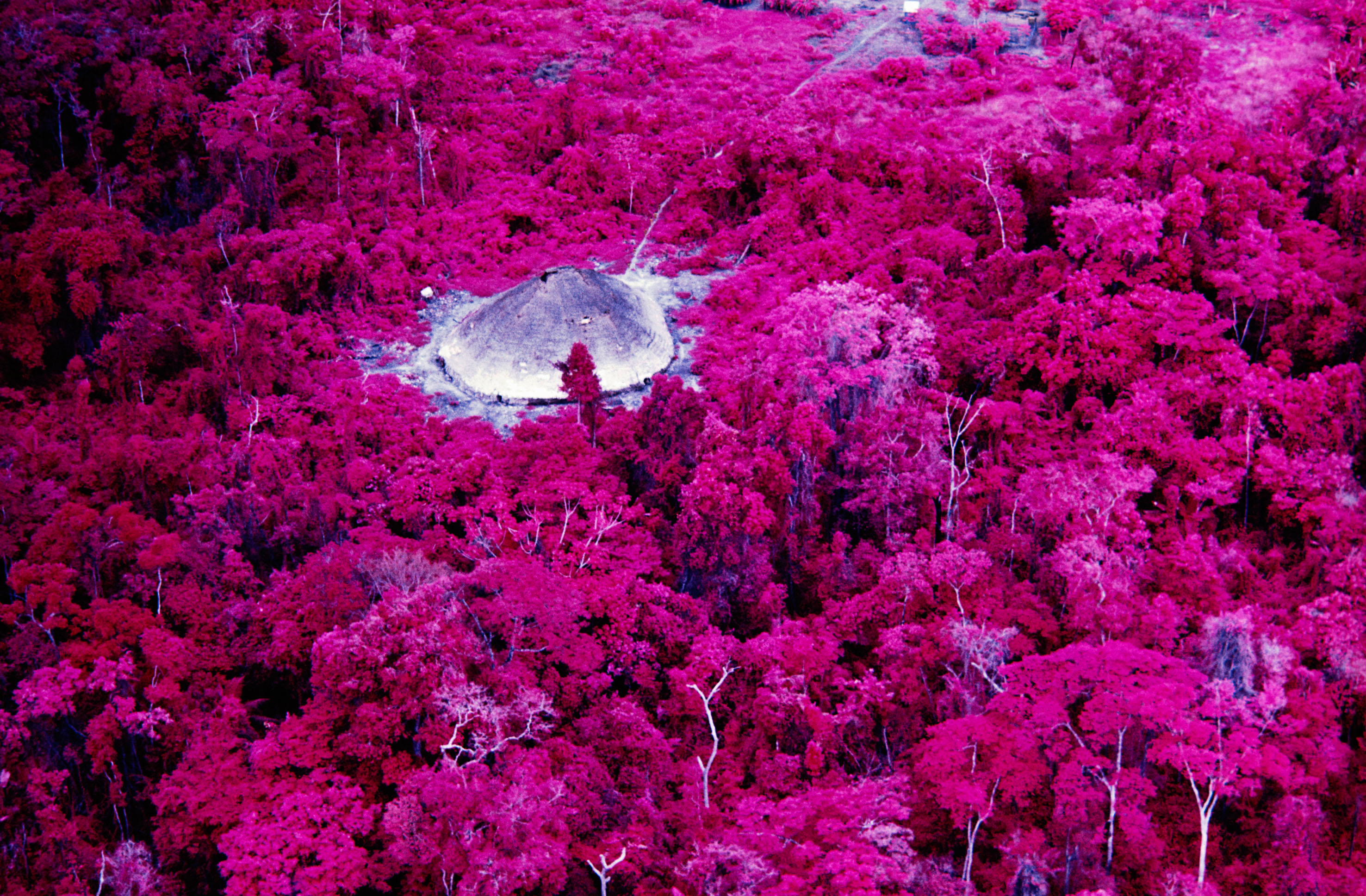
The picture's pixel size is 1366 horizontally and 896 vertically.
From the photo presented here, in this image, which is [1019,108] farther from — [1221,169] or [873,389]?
[873,389]

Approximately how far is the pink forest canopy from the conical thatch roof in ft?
4.68

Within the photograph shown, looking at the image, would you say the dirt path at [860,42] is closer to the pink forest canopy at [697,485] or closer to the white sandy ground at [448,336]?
the pink forest canopy at [697,485]

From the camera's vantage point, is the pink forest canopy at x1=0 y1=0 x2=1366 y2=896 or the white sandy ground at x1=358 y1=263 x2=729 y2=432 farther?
the white sandy ground at x1=358 y1=263 x2=729 y2=432

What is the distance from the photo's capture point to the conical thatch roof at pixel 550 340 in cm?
3319

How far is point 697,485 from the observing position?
25.9 metres

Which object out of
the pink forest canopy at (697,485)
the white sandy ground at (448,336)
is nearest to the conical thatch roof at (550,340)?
the white sandy ground at (448,336)

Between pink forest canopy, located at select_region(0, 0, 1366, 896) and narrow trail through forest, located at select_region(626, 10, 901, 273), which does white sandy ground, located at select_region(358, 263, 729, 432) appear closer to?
pink forest canopy, located at select_region(0, 0, 1366, 896)

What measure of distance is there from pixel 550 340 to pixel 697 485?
30.8 feet

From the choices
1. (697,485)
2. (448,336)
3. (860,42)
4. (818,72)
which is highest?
(860,42)

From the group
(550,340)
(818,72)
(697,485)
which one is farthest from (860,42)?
(697,485)

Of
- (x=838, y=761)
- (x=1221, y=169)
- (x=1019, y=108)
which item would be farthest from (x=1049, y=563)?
(x=1019, y=108)

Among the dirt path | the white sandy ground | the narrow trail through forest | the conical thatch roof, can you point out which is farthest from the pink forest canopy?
the dirt path

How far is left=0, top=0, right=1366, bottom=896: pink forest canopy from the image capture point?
2059 cm

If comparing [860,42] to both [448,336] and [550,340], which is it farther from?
[448,336]
